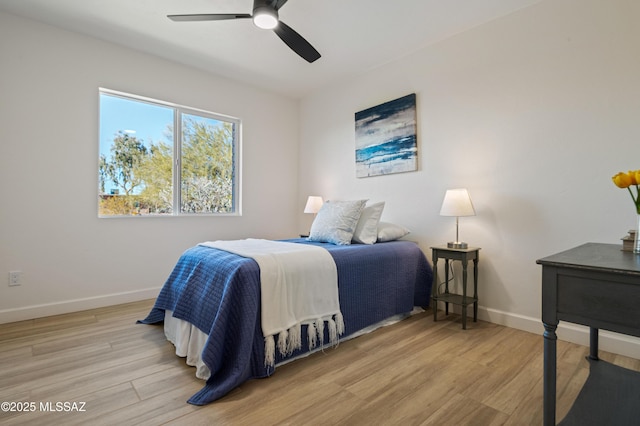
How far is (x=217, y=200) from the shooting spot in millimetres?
3938

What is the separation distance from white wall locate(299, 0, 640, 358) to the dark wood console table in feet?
3.83

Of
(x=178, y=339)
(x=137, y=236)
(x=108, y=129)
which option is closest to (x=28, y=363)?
(x=178, y=339)

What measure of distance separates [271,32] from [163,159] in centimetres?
184

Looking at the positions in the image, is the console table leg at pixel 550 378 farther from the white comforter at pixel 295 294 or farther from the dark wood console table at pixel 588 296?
the white comforter at pixel 295 294

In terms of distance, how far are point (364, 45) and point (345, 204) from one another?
161 centimetres

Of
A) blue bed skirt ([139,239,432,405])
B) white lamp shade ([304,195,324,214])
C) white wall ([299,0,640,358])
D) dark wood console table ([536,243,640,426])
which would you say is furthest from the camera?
white lamp shade ([304,195,324,214])

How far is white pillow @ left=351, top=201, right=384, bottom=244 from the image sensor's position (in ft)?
9.36

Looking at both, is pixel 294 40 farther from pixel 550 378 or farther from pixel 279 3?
pixel 550 378

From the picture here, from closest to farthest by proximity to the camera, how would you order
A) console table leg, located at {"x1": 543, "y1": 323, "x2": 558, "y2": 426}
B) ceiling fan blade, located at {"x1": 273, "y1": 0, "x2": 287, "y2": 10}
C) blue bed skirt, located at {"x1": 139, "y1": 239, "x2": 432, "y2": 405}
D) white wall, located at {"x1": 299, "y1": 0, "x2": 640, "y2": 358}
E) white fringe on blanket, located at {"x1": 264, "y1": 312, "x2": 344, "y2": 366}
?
1. console table leg, located at {"x1": 543, "y1": 323, "x2": 558, "y2": 426}
2. blue bed skirt, located at {"x1": 139, "y1": 239, "x2": 432, "y2": 405}
3. white fringe on blanket, located at {"x1": 264, "y1": 312, "x2": 344, "y2": 366}
4. ceiling fan blade, located at {"x1": 273, "y1": 0, "x2": 287, "y2": 10}
5. white wall, located at {"x1": 299, "y1": 0, "x2": 640, "y2": 358}

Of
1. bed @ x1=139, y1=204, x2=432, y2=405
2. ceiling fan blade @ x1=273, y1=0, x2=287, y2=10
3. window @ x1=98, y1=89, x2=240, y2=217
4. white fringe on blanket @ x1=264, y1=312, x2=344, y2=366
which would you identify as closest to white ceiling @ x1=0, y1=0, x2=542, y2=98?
ceiling fan blade @ x1=273, y1=0, x2=287, y2=10

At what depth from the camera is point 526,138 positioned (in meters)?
2.47

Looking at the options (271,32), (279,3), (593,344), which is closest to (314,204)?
(271,32)

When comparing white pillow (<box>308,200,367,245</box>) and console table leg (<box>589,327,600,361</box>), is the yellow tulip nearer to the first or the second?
console table leg (<box>589,327,600,361</box>)

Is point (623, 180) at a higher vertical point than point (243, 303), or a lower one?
higher
